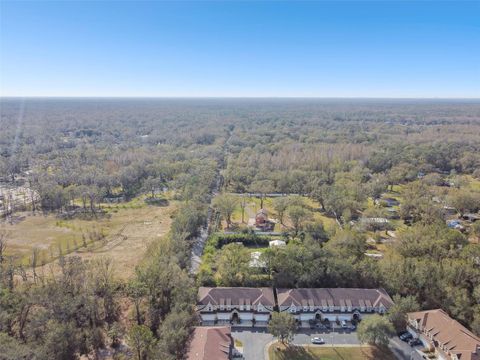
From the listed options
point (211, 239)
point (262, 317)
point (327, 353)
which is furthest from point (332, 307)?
point (211, 239)

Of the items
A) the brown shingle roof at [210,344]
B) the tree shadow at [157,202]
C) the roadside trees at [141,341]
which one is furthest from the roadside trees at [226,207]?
the roadside trees at [141,341]

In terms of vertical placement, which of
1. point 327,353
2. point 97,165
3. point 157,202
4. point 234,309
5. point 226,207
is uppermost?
point 97,165

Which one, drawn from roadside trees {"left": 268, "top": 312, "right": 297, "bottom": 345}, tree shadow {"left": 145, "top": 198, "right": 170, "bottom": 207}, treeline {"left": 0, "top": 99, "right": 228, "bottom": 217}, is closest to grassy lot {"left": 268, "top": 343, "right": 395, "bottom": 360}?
roadside trees {"left": 268, "top": 312, "right": 297, "bottom": 345}

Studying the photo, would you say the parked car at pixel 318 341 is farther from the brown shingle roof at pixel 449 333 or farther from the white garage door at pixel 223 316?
the brown shingle roof at pixel 449 333

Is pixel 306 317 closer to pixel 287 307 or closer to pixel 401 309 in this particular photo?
pixel 287 307

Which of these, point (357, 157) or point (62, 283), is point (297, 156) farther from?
point (62, 283)

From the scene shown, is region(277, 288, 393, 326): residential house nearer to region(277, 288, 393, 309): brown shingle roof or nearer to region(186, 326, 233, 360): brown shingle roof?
region(277, 288, 393, 309): brown shingle roof
